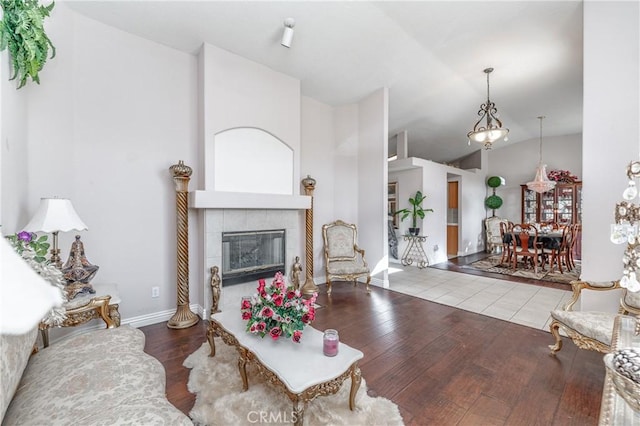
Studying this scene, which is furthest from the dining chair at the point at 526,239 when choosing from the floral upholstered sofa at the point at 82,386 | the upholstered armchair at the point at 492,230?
the floral upholstered sofa at the point at 82,386

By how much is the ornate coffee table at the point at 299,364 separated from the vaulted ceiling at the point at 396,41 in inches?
120

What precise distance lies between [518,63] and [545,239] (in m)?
3.57

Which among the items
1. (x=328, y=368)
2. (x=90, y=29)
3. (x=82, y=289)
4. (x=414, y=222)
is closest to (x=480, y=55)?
(x=414, y=222)

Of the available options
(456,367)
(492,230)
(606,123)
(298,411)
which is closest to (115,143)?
(298,411)

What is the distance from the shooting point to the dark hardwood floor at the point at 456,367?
5.46 feet

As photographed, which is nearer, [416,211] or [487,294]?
A: [487,294]

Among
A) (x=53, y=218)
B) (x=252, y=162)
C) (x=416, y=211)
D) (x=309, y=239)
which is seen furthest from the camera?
(x=416, y=211)

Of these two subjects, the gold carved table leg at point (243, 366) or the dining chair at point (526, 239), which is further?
the dining chair at point (526, 239)

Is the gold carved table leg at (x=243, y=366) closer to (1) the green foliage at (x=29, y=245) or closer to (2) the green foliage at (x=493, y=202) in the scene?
(1) the green foliage at (x=29, y=245)

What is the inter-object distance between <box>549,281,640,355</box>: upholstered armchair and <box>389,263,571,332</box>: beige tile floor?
77 cm

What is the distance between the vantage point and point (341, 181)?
4926mm

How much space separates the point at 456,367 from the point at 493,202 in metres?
7.49

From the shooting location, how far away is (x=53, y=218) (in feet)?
6.38

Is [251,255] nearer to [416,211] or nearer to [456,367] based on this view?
[456,367]
